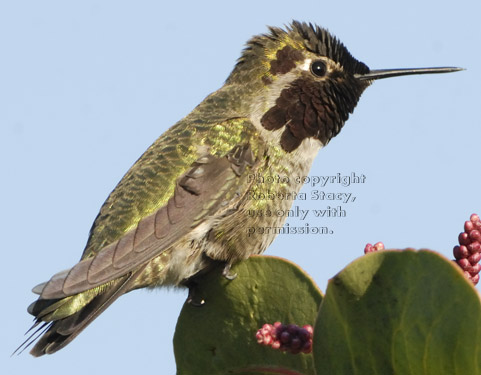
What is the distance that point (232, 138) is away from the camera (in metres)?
5.39

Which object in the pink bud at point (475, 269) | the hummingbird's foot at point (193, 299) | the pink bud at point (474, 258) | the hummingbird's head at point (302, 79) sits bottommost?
the pink bud at point (475, 269)

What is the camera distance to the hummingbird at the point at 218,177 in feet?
14.9

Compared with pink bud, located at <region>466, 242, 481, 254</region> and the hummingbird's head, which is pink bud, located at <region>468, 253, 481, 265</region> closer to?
pink bud, located at <region>466, 242, 481, 254</region>

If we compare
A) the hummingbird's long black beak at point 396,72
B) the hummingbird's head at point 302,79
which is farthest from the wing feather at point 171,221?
the hummingbird's long black beak at point 396,72

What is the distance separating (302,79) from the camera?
231 inches

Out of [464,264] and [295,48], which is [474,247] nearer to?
[464,264]

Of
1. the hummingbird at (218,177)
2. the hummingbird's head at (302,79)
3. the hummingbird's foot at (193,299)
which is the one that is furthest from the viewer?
the hummingbird's head at (302,79)

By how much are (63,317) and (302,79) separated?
8.37 ft

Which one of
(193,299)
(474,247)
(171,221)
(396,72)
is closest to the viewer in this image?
(474,247)

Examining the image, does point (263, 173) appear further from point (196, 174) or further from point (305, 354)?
point (305, 354)

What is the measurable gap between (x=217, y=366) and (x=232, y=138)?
2.26 metres

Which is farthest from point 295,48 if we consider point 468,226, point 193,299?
point 468,226

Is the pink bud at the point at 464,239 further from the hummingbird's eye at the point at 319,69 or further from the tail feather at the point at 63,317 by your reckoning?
the hummingbird's eye at the point at 319,69

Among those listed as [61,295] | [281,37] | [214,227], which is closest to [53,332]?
[61,295]
